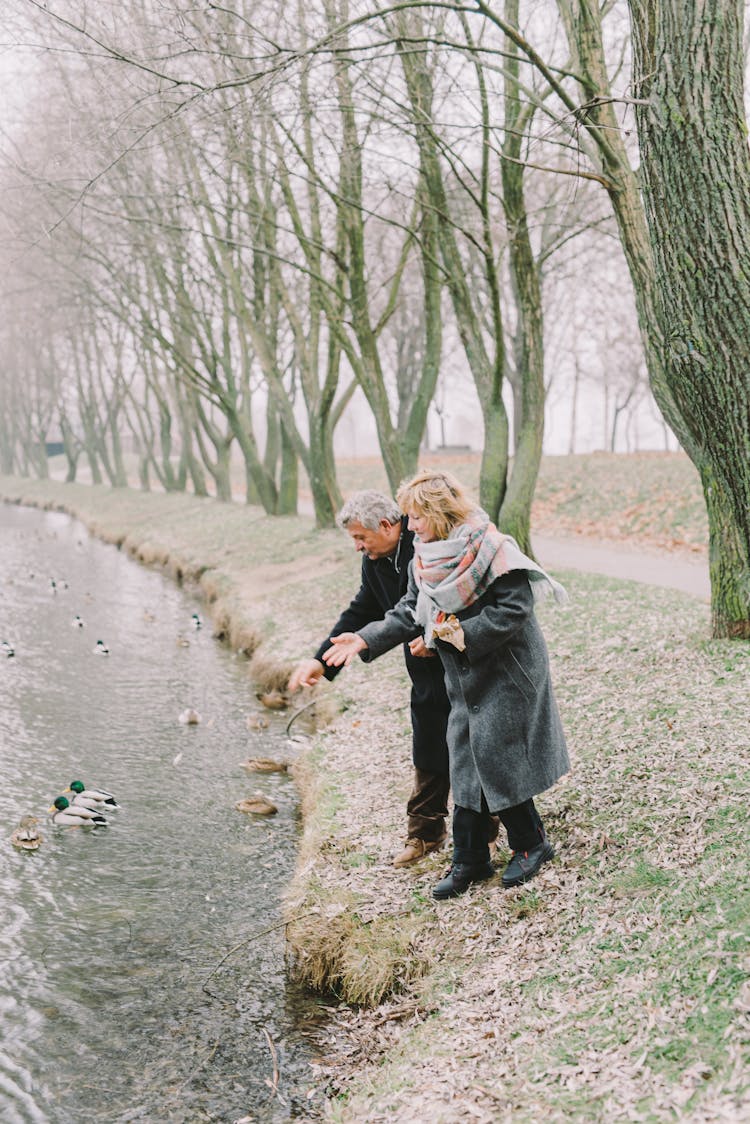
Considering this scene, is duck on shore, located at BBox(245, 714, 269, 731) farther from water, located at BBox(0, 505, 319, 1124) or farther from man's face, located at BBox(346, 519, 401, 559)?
man's face, located at BBox(346, 519, 401, 559)

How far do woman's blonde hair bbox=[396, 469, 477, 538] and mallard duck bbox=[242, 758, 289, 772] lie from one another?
4884 millimetres

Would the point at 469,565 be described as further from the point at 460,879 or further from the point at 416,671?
the point at 460,879

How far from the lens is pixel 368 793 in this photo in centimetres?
750

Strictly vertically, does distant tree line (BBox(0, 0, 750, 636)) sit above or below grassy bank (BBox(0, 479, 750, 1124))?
above

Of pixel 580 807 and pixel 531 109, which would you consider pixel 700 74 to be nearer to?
pixel 580 807

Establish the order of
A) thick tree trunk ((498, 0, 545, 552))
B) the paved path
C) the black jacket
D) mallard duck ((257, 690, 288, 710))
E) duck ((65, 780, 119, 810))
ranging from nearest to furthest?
the black jacket < duck ((65, 780, 119, 810)) < mallard duck ((257, 690, 288, 710)) < thick tree trunk ((498, 0, 545, 552)) < the paved path

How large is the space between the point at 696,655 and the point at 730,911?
4.03m

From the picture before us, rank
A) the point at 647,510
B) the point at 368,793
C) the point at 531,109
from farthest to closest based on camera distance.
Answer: the point at 647,510 < the point at 531,109 < the point at 368,793

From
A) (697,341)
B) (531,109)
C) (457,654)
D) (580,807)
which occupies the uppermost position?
(531,109)

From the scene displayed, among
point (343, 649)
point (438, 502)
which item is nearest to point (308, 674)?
point (343, 649)

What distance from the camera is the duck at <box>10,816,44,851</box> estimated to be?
24.9ft

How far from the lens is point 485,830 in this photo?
547cm

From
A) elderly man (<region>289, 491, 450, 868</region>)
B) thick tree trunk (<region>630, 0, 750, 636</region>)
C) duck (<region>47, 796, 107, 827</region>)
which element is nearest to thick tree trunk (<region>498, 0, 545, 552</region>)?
thick tree trunk (<region>630, 0, 750, 636</region>)

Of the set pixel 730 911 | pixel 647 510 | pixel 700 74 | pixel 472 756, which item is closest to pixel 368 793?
pixel 472 756
